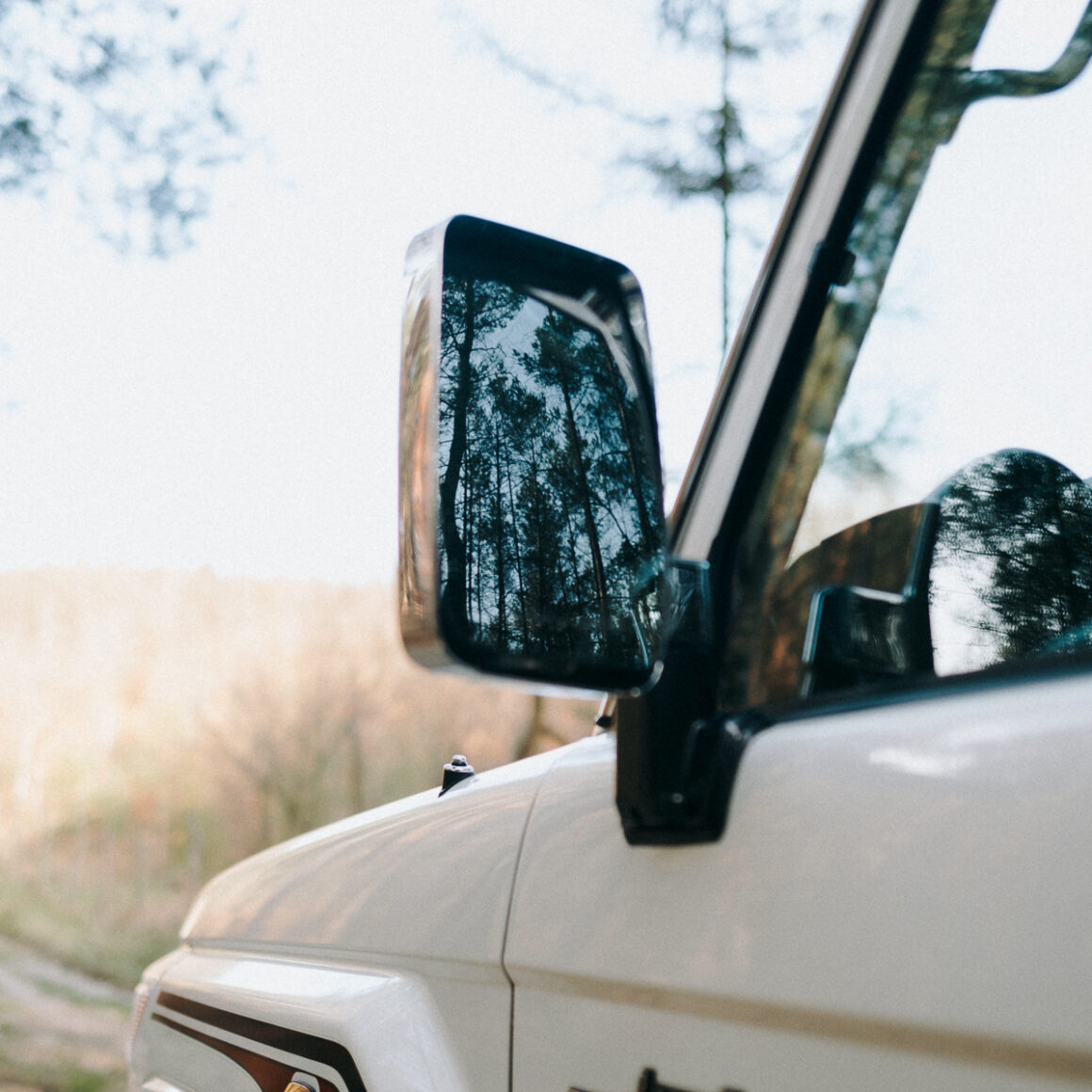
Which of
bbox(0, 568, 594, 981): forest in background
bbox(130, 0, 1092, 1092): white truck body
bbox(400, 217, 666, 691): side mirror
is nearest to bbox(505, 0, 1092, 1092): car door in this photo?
bbox(130, 0, 1092, 1092): white truck body

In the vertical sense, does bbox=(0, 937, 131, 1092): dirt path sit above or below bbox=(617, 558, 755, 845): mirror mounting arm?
below

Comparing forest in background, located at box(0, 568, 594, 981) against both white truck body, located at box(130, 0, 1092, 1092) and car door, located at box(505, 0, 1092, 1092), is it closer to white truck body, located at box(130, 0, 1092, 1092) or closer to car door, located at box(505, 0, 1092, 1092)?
white truck body, located at box(130, 0, 1092, 1092)

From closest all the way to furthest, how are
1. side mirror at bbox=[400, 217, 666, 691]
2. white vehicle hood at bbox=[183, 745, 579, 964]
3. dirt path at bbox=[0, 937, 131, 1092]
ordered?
1. side mirror at bbox=[400, 217, 666, 691]
2. white vehicle hood at bbox=[183, 745, 579, 964]
3. dirt path at bbox=[0, 937, 131, 1092]

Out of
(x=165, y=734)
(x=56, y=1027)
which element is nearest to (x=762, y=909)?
(x=56, y=1027)

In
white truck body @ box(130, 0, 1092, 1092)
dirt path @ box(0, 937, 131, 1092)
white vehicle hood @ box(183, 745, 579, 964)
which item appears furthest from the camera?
dirt path @ box(0, 937, 131, 1092)

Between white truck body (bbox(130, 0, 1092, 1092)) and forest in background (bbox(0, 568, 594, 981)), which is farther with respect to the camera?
forest in background (bbox(0, 568, 594, 981))

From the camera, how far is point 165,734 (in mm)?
8891

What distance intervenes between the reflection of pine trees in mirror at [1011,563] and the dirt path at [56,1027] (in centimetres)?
667

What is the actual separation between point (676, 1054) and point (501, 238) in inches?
26.5

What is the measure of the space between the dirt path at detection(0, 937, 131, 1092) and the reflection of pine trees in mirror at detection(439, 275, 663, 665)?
659 cm

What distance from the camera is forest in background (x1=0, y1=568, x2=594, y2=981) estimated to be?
8.39 metres

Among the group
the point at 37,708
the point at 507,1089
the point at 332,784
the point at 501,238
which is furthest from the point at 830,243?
the point at 37,708

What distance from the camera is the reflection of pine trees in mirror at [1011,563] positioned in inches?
34.3

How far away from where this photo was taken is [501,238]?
0.96 metres
